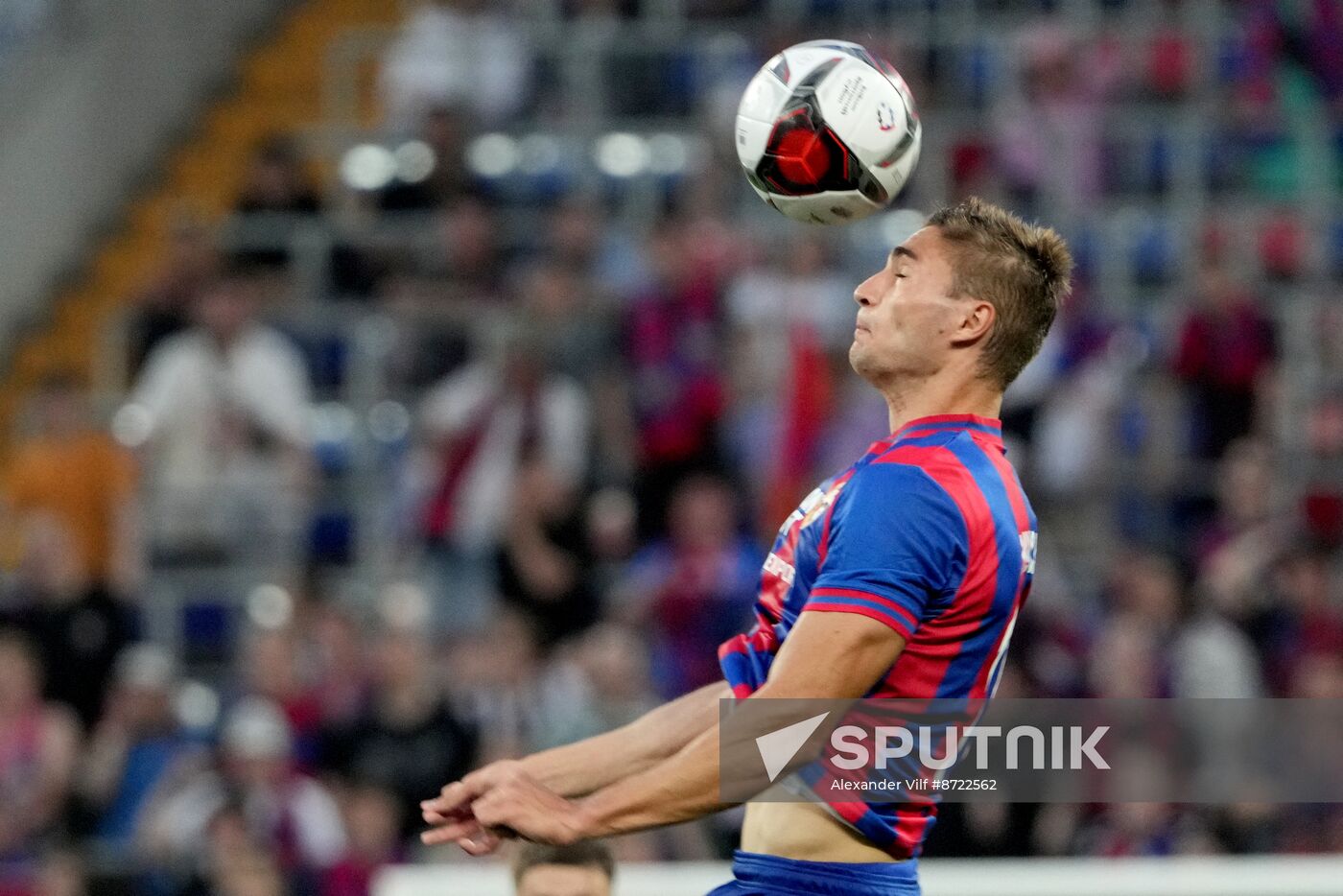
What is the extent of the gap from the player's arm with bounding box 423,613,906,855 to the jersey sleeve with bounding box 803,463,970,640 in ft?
0.12

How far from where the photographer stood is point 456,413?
9406mm

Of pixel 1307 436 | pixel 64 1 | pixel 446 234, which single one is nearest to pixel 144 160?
pixel 64 1

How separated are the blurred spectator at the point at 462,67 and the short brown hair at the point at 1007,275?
793 centimetres

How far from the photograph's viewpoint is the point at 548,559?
350 inches

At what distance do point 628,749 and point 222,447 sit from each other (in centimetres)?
602

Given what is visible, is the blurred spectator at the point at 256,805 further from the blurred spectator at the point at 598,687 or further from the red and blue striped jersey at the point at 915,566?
the red and blue striped jersey at the point at 915,566

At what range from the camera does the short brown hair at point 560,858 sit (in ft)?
15.0

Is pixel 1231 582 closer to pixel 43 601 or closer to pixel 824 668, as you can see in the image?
pixel 43 601

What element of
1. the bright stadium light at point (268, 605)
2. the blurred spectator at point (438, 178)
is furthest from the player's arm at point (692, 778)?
the blurred spectator at point (438, 178)

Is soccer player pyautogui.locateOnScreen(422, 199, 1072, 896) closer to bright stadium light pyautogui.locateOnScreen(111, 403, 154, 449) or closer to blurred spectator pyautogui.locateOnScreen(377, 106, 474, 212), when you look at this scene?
bright stadium light pyautogui.locateOnScreen(111, 403, 154, 449)

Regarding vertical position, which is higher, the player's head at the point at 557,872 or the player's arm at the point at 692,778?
the player's arm at the point at 692,778

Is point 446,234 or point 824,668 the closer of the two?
point 824,668

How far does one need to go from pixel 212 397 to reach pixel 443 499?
1.29m

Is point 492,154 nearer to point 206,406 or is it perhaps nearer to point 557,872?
point 206,406
